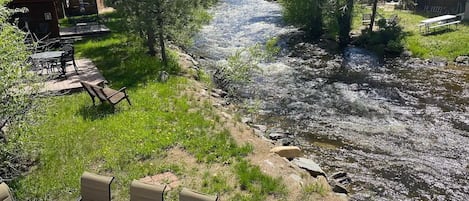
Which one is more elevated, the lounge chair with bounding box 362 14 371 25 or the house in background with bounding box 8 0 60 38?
the house in background with bounding box 8 0 60 38

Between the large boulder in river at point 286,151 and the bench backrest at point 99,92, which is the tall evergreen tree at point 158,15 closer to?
the bench backrest at point 99,92

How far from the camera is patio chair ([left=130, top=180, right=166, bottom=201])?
21.3 ft

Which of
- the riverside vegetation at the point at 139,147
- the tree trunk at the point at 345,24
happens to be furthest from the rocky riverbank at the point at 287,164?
the tree trunk at the point at 345,24

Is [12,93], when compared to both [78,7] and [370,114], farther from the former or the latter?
[78,7]

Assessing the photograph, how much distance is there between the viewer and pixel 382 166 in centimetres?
1149

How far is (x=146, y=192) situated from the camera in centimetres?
658

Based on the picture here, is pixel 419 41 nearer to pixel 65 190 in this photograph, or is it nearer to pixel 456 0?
pixel 456 0

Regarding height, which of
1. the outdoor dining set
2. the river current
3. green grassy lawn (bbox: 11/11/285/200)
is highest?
the outdoor dining set

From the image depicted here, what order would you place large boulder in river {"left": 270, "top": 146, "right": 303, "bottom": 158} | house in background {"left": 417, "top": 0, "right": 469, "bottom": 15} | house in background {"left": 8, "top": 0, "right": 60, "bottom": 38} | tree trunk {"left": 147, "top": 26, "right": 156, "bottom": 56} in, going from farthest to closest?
house in background {"left": 417, "top": 0, "right": 469, "bottom": 15} → house in background {"left": 8, "top": 0, "right": 60, "bottom": 38} → tree trunk {"left": 147, "top": 26, "right": 156, "bottom": 56} → large boulder in river {"left": 270, "top": 146, "right": 303, "bottom": 158}

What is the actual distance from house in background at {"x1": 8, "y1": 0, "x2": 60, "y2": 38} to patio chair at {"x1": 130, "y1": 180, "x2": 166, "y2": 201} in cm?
1428

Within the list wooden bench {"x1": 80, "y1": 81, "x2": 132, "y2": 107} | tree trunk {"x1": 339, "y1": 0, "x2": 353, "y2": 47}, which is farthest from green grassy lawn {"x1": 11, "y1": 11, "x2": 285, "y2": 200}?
tree trunk {"x1": 339, "y1": 0, "x2": 353, "y2": 47}

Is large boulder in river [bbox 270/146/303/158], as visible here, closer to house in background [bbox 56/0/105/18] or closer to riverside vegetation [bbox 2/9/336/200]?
riverside vegetation [bbox 2/9/336/200]

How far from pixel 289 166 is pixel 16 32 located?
6.70m

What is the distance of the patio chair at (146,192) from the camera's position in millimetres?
6492
